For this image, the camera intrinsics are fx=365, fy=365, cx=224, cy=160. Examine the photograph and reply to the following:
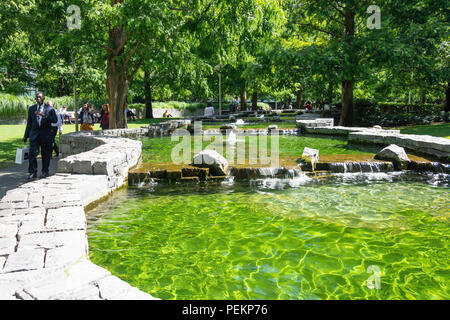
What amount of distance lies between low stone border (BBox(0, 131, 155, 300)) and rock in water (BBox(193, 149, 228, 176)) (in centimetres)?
237

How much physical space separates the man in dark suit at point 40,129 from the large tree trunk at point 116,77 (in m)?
6.31

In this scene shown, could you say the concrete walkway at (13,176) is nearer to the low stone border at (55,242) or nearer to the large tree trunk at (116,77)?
the low stone border at (55,242)

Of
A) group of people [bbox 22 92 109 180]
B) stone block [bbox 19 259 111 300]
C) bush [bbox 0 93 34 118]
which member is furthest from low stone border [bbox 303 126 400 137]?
bush [bbox 0 93 34 118]

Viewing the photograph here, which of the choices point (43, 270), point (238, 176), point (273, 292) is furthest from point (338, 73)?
point (43, 270)

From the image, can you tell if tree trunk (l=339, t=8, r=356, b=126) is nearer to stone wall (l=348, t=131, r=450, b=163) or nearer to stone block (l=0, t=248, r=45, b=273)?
stone wall (l=348, t=131, r=450, b=163)

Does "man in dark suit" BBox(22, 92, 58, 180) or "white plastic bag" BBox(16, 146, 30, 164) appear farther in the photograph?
"white plastic bag" BBox(16, 146, 30, 164)

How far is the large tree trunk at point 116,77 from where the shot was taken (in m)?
14.7

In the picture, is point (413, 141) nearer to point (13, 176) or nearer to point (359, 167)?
point (359, 167)

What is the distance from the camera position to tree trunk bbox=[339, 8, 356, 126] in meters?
17.1

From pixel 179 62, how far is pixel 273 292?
11.6 metres

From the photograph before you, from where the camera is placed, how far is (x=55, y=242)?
11.7 ft

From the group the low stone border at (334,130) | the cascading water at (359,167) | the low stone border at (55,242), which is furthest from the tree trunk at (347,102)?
the low stone border at (55,242)
